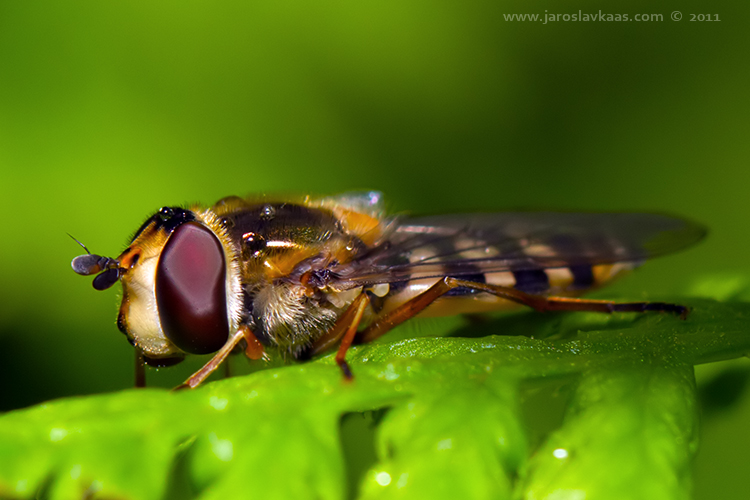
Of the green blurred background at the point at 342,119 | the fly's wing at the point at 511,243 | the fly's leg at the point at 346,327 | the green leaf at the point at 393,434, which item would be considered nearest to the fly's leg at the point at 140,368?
the fly's leg at the point at 346,327

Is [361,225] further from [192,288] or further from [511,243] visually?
[192,288]

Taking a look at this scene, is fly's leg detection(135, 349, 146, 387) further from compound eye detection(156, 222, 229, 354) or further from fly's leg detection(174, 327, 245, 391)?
fly's leg detection(174, 327, 245, 391)

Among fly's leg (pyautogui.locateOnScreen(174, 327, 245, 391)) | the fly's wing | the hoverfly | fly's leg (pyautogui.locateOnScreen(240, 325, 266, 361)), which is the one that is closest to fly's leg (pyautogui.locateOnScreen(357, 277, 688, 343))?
the hoverfly

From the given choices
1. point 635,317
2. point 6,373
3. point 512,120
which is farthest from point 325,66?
point 635,317

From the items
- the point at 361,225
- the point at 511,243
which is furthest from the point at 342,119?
the point at 511,243

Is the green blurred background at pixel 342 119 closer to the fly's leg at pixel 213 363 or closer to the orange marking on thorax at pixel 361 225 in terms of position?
the orange marking on thorax at pixel 361 225

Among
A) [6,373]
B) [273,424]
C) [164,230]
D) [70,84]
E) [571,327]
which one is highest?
[70,84]

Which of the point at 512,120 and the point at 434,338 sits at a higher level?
the point at 512,120

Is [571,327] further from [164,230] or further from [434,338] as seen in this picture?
[164,230]
